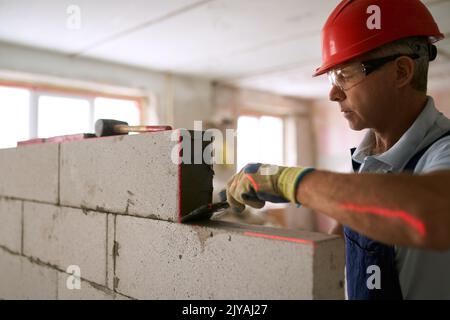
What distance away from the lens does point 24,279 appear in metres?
2.10

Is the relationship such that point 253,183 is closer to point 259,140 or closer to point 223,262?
point 223,262

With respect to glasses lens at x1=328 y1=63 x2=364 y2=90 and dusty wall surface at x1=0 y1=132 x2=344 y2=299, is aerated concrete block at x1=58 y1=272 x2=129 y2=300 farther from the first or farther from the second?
glasses lens at x1=328 y1=63 x2=364 y2=90

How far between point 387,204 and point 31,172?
1.94 metres

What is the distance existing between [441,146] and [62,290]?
1.70m

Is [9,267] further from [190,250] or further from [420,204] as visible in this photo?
[420,204]

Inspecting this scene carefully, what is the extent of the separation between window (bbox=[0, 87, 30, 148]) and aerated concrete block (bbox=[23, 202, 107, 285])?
2.64m

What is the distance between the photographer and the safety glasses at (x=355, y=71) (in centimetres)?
129

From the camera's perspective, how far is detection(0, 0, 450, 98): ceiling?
10.6ft

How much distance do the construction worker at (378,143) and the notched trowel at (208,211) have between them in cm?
12

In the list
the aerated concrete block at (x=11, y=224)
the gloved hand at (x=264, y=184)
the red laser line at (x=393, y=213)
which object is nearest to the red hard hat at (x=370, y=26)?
the gloved hand at (x=264, y=184)

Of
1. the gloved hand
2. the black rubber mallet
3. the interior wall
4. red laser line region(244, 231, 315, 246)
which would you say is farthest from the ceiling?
red laser line region(244, 231, 315, 246)

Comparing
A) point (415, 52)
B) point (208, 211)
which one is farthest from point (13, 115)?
point (415, 52)

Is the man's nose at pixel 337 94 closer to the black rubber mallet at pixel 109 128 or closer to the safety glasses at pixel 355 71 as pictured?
the safety glasses at pixel 355 71

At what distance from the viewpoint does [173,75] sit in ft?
18.6
